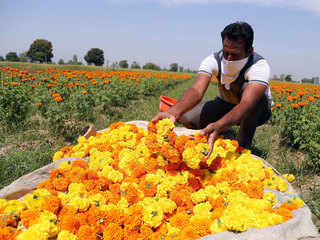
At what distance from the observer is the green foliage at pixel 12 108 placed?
4218 millimetres

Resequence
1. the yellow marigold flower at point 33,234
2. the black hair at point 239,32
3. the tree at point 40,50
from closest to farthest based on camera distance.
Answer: the yellow marigold flower at point 33,234
the black hair at point 239,32
the tree at point 40,50

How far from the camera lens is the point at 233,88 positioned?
3.43m

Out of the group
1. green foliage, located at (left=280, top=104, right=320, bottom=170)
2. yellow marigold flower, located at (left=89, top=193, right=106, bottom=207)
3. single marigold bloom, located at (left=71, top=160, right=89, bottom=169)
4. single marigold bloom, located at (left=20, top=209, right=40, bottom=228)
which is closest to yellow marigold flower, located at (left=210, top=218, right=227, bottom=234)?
yellow marigold flower, located at (left=89, top=193, right=106, bottom=207)

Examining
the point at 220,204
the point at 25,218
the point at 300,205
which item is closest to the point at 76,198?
the point at 25,218

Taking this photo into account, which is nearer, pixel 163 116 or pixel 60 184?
pixel 60 184

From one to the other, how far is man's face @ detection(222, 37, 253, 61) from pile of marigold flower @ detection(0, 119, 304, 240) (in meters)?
1.06

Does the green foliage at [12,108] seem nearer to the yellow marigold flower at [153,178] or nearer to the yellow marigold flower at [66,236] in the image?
the yellow marigold flower at [153,178]

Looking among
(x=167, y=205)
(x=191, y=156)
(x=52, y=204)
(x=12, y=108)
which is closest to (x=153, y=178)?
(x=167, y=205)

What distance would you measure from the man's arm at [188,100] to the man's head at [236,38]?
0.43 m

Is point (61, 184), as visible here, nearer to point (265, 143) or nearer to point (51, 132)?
point (51, 132)

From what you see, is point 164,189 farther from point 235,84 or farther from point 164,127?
point 235,84

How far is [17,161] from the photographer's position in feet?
9.85

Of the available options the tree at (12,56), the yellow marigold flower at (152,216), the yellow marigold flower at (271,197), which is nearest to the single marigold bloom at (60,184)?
the yellow marigold flower at (152,216)

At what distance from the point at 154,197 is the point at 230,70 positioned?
1.98m
